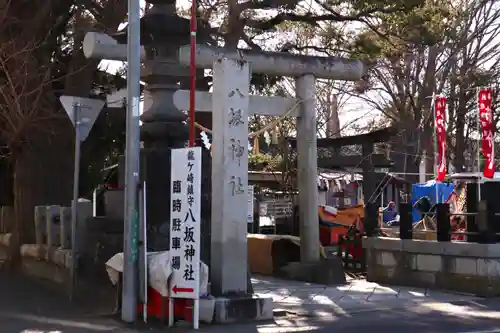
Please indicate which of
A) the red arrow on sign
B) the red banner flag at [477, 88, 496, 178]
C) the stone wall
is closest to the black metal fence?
the stone wall

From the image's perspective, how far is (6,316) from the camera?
962 centimetres

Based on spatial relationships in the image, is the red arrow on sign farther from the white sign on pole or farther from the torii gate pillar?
the torii gate pillar

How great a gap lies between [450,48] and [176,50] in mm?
Answer: 20490

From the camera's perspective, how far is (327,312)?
10.2m

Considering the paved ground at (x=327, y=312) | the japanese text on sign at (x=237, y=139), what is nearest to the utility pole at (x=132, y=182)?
the paved ground at (x=327, y=312)

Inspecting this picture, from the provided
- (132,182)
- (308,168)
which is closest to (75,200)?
(132,182)

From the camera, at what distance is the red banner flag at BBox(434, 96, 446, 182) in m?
17.7

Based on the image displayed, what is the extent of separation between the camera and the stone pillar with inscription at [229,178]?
957 cm

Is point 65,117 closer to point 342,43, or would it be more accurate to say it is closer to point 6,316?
point 6,316

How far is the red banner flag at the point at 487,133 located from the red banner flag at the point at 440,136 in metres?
0.97

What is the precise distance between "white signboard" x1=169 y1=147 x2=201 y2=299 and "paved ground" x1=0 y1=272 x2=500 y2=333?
62cm

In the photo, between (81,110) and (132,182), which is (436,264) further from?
(81,110)

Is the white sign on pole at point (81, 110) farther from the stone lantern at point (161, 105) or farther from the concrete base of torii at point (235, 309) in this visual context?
the concrete base of torii at point (235, 309)

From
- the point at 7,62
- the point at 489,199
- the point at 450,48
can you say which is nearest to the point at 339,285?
the point at 489,199
